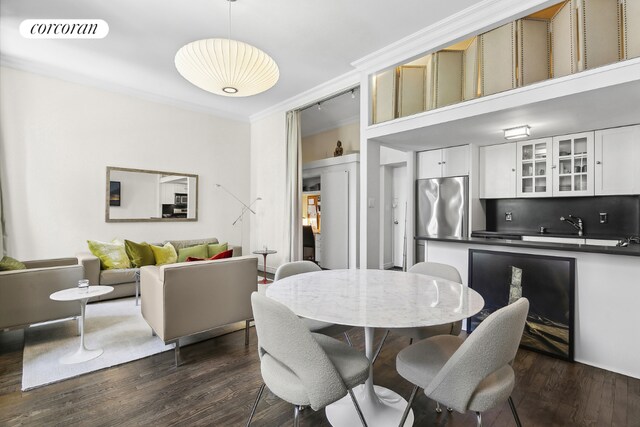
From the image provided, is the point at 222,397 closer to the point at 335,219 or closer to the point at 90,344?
the point at 90,344

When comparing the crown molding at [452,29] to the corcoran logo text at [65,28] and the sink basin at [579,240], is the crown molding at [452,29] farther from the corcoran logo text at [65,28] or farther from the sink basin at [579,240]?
the corcoran logo text at [65,28]

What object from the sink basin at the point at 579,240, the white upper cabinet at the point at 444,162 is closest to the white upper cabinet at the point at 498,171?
the white upper cabinet at the point at 444,162

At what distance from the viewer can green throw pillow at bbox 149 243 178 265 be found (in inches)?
179

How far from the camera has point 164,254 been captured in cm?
460

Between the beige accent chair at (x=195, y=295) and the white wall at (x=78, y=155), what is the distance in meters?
2.47

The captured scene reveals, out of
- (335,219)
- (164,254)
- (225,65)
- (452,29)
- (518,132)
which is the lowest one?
(164,254)

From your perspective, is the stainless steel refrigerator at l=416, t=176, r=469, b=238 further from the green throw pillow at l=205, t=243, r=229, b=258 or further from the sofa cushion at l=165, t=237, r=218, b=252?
the sofa cushion at l=165, t=237, r=218, b=252

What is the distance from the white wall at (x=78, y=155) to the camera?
13.1ft

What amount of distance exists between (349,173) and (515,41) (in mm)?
3430

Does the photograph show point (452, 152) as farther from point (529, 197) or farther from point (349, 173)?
point (349, 173)

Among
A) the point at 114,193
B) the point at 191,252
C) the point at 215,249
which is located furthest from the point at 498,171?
the point at 114,193

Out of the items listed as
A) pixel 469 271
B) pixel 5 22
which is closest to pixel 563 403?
pixel 469 271

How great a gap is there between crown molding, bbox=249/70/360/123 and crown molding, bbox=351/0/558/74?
0.43 metres

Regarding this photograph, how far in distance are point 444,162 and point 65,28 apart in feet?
15.2
